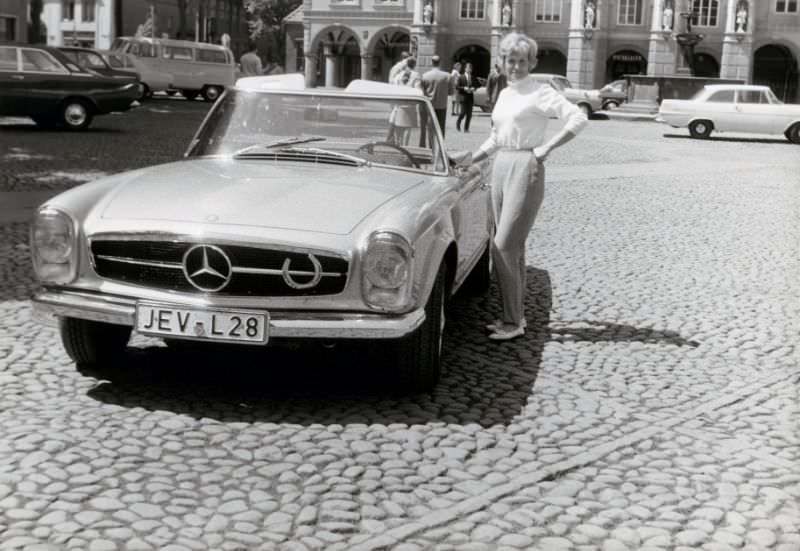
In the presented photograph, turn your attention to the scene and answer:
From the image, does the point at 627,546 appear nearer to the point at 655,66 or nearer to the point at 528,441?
the point at 528,441

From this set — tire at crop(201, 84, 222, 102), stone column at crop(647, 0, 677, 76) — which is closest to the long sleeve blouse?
tire at crop(201, 84, 222, 102)

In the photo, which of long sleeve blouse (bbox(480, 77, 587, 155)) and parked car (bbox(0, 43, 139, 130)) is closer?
long sleeve blouse (bbox(480, 77, 587, 155))

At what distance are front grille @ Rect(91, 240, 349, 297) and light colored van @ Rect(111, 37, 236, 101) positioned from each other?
35428 millimetres

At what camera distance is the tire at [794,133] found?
96.7ft

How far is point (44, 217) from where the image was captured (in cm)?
517

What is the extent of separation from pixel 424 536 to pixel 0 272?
5230mm

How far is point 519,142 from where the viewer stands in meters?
6.30

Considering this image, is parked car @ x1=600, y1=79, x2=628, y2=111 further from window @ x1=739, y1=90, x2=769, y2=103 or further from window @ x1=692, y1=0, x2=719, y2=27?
window @ x1=692, y1=0, x2=719, y2=27

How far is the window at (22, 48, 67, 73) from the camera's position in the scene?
21.1 m

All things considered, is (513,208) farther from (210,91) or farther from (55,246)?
(210,91)

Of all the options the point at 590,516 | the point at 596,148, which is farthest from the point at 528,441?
the point at 596,148

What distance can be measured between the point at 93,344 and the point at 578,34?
182ft

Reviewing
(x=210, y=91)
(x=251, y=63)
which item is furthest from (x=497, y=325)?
(x=210, y=91)

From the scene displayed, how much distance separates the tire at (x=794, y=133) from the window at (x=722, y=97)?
1707 millimetres
